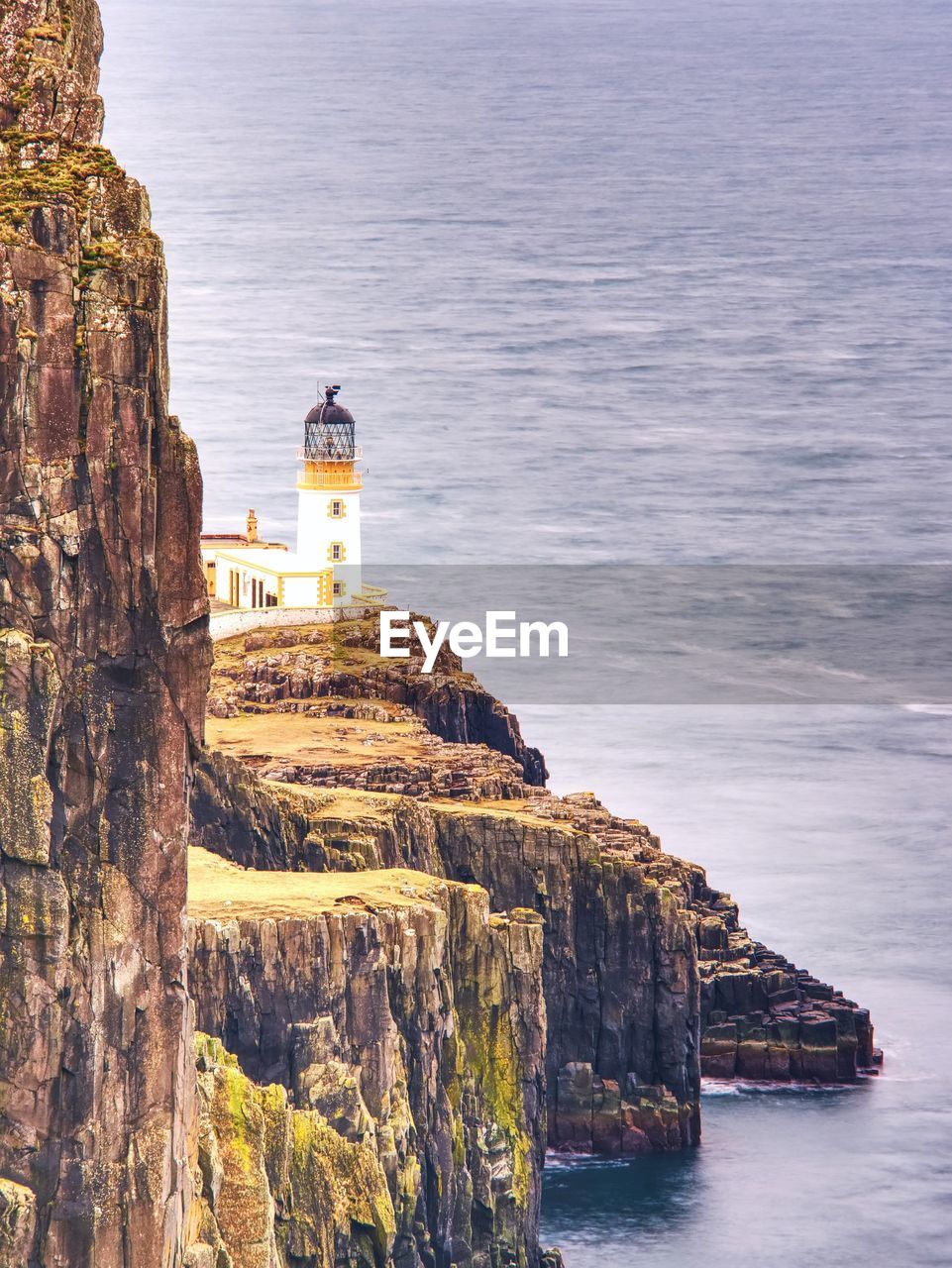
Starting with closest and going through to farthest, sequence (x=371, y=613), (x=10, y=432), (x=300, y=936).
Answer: (x=10, y=432) < (x=300, y=936) < (x=371, y=613)

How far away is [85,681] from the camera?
194ft

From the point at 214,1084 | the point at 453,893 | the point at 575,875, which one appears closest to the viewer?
the point at 214,1084

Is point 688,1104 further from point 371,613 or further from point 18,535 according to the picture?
point 18,535

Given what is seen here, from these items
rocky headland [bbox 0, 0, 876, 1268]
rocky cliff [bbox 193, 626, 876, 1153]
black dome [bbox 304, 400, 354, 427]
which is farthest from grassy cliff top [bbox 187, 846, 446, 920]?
black dome [bbox 304, 400, 354, 427]

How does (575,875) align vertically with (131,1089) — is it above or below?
above

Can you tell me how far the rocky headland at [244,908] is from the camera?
58.9 m

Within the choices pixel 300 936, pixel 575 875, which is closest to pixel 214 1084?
pixel 300 936

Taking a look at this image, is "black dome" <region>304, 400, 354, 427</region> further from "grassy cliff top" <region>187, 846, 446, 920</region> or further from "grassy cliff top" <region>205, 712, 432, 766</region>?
"grassy cliff top" <region>187, 846, 446, 920</region>

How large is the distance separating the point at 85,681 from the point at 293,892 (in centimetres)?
4602

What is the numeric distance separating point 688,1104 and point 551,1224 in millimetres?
12611

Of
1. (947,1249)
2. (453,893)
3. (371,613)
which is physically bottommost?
(947,1249)

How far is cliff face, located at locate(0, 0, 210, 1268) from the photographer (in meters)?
58.7

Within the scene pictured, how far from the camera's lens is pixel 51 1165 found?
5975cm

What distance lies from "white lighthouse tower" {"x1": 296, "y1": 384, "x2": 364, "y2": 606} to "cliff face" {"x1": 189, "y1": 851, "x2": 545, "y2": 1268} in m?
57.8
